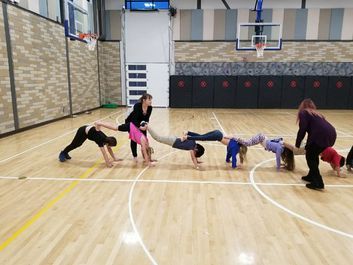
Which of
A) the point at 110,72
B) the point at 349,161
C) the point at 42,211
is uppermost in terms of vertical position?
the point at 110,72

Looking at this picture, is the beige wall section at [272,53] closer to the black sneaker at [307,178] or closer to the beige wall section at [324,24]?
the beige wall section at [324,24]

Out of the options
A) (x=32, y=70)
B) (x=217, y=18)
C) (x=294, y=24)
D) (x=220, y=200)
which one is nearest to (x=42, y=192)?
(x=220, y=200)

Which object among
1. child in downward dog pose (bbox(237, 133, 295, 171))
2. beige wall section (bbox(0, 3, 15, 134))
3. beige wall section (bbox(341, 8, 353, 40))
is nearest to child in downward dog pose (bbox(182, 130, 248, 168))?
child in downward dog pose (bbox(237, 133, 295, 171))

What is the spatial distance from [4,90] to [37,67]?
1.85m

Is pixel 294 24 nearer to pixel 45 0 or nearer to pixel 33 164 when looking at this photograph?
pixel 45 0

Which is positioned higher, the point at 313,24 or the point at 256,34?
the point at 313,24

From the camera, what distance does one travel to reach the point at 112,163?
18.8 ft

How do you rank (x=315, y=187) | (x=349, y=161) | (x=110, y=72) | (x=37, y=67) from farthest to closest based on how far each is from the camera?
(x=110, y=72) → (x=37, y=67) → (x=349, y=161) → (x=315, y=187)

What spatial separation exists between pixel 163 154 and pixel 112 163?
4.14 feet

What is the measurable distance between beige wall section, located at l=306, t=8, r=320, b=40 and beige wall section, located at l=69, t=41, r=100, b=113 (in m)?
11.2

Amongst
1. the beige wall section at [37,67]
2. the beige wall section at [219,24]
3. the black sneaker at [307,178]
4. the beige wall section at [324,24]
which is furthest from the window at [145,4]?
the black sneaker at [307,178]

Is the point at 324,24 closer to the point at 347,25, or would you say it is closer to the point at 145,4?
the point at 347,25

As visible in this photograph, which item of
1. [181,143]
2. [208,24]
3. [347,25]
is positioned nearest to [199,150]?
[181,143]

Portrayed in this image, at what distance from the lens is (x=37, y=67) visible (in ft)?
31.6
